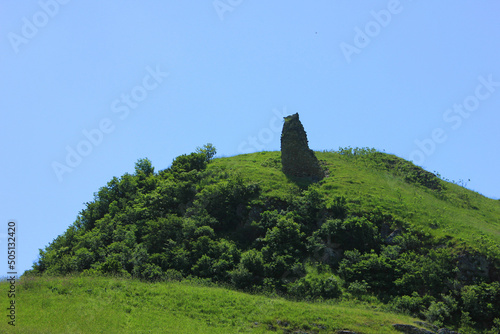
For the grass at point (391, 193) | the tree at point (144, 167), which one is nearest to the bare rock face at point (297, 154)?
the grass at point (391, 193)

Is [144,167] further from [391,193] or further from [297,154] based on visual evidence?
[391,193]

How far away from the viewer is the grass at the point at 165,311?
2873 centimetres

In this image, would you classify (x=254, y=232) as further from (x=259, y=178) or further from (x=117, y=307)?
(x=117, y=307)

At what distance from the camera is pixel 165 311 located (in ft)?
103

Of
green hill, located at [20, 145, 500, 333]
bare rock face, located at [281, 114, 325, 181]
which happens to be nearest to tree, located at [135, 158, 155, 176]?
green hill, located at [20, 145, 500, 333]

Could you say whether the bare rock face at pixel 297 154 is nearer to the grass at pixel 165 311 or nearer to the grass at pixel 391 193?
the grass at pixel 391 193

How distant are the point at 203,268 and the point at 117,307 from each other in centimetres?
955

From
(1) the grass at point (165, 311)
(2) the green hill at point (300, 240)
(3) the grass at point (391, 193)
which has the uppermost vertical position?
(3) the grass at point (391, 193)

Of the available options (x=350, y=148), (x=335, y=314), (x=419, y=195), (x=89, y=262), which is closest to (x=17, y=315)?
(x=89, y=262)

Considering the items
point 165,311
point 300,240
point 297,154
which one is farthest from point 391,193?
point 165,311

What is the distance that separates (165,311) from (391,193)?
27520 mm

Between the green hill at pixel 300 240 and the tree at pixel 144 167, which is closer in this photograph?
the green hill at pixel 300 240

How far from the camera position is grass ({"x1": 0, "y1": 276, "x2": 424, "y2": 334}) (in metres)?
28.7

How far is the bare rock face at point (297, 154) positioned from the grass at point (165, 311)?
19.7 meters
